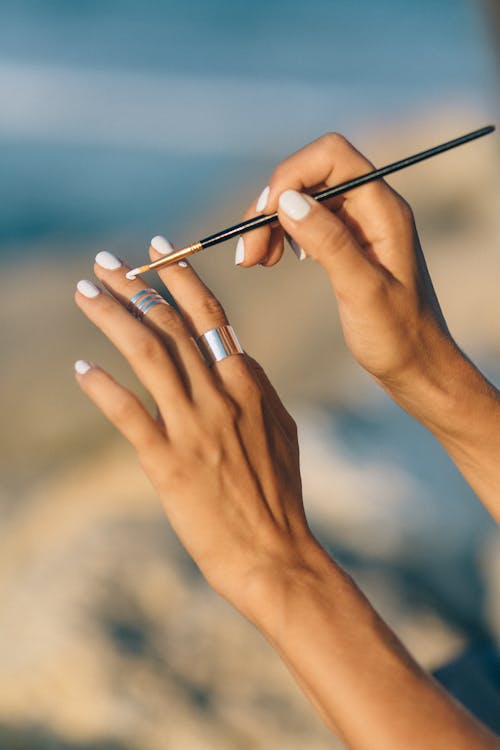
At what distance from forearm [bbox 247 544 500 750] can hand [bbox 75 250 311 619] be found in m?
0.04

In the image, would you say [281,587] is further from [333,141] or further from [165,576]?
→ [165,576]

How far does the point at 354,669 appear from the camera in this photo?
106 cm

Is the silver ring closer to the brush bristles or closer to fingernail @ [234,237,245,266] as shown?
the brush bristles

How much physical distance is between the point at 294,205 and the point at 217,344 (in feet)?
0.78

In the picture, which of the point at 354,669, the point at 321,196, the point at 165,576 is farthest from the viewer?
the point at 165,576

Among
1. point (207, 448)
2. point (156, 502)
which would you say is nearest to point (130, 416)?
point (207, 448)

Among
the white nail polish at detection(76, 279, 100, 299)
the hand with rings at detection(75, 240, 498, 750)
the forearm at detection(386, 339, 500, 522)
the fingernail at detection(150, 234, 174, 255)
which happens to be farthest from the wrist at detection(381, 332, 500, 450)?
the white nail polish at detection(76, 279, 100, 299)

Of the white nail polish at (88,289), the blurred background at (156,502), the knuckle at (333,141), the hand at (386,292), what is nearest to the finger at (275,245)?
the hand at (386,292)

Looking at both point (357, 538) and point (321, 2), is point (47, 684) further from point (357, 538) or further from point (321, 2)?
point (321, 2)

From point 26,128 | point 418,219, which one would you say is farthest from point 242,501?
point 26,128

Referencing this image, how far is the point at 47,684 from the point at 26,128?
10.3 meters

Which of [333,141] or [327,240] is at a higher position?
[333,141]

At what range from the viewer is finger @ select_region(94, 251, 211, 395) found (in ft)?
3.86

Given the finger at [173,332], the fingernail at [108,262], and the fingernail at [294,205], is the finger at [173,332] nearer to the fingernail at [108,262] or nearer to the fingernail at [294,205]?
the fingernail at [108,262]
